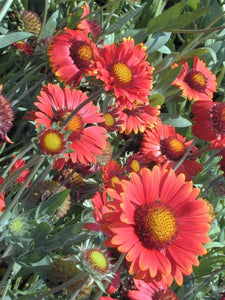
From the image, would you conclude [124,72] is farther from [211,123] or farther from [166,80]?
[166,80]

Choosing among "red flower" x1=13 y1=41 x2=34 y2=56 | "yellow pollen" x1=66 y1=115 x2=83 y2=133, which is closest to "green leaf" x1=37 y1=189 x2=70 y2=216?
"yellow pollen" x1=66 y1=115 x2=83 y2=133

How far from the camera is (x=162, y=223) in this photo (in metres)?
1.36

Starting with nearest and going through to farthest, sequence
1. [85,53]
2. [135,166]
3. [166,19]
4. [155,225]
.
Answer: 1. [155,225]
2. [85,53]
3. [135,166]
4. [166,19]

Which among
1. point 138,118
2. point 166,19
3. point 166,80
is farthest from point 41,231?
point 166,19

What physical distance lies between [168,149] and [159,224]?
1.05 m

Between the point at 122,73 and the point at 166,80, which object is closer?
the point at 122,73

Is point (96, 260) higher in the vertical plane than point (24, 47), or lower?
lower

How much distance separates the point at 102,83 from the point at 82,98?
154 millimetres

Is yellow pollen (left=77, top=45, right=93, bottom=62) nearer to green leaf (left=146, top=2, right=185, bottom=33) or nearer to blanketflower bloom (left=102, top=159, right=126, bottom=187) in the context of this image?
blanketflower bloom (left=102, top=159, right=126, bottom=187)

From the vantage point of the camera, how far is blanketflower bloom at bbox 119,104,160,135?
85.1 inches

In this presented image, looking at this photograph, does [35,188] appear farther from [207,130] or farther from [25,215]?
[207,130]

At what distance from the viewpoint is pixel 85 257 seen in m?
1.21

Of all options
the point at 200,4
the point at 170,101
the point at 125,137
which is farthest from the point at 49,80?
the point at 200,4

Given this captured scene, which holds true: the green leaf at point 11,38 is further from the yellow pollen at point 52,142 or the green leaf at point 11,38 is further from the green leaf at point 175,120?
the green leaf at point 175,120
